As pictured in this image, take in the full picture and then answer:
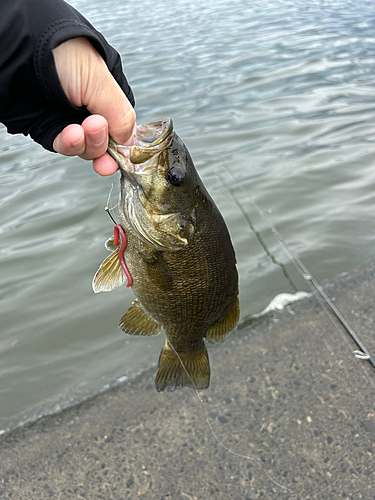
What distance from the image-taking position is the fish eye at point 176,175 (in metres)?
1.76

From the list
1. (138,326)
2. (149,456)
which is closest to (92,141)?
(138,326)

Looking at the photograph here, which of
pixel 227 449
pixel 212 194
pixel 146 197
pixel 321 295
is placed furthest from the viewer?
pixel 212 194

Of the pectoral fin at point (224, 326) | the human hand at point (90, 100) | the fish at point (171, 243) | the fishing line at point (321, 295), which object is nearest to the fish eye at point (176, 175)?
the fish at point (171, 243)

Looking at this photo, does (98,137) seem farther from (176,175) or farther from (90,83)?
(176,175)

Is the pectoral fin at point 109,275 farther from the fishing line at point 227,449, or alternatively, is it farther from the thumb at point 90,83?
the thumb at point 90,83

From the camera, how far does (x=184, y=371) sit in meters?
2.22

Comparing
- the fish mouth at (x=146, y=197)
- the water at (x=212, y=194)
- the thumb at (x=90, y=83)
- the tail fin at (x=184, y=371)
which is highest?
the thumb at (x=90, y=83)

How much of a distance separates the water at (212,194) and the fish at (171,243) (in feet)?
4.91

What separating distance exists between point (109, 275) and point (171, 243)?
0.36 meters

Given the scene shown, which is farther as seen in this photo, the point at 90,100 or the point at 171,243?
the point at 171,243

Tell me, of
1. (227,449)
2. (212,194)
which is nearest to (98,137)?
(227,449)

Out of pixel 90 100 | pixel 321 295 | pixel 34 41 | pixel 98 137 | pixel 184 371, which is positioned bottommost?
pixel 321 295

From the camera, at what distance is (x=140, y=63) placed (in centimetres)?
1024

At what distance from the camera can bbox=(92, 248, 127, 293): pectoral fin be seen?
6.54 feet
